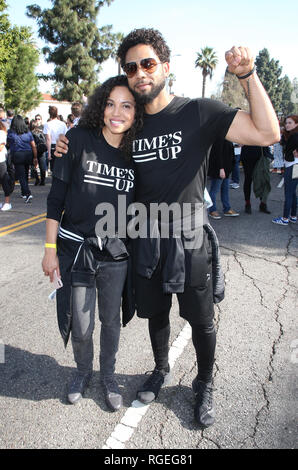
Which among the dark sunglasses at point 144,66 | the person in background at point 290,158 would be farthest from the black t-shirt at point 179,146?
the person in background at point 290,158

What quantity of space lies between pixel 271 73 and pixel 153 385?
3480 inches

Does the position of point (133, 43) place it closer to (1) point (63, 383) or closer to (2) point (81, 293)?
(2) point (81, 293)

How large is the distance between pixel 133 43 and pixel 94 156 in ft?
2.19

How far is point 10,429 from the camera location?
2025 mm

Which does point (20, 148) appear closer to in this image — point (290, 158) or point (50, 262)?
point (290, 158)

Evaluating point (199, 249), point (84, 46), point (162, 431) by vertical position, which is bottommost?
point (162, 431)

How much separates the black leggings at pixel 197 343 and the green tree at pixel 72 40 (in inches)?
1293

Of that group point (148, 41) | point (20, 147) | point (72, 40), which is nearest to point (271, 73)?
point (72, 40)

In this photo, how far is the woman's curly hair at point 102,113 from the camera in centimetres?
196

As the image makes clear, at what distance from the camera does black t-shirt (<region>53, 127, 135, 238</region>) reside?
6.51 ft

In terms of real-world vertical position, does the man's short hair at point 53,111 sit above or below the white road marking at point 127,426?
above

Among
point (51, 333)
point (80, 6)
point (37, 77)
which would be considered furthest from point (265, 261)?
point (80, 6)

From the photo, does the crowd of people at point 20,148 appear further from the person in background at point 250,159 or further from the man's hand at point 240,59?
the man's hand at point 240,59

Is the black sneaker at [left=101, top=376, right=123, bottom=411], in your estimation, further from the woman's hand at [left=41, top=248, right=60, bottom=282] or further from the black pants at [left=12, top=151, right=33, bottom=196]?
the black pants at [left=12, top=151, right=33, bottom=196]
